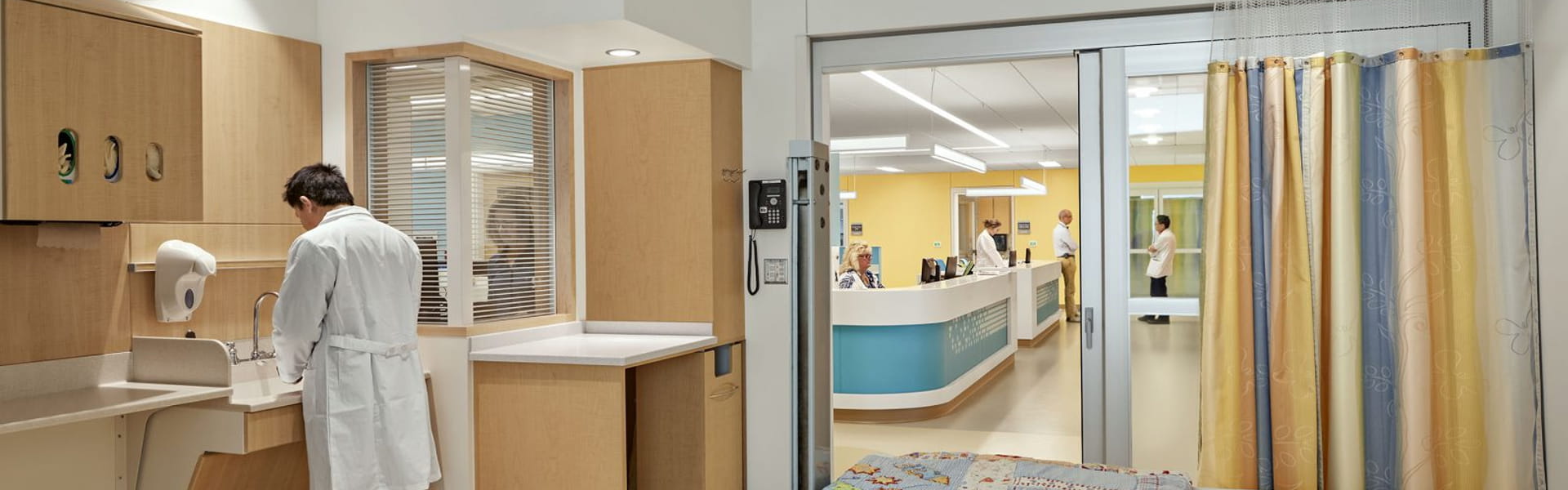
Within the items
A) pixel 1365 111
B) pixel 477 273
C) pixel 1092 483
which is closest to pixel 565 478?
pixel 477 273

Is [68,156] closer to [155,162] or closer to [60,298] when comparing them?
[155,162]

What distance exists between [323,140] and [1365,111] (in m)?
3.71

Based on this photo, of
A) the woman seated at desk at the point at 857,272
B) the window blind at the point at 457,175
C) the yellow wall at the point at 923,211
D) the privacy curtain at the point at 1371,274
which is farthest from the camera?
the yellow wall at the point at 923,211

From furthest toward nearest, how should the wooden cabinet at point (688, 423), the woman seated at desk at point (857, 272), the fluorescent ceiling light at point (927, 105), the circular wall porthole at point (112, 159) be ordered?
the fluorescent ceiling light at point (927, 105)
the woman seated at desk at point (857, 272)
the wooden cabinet at point (688, 423)
the circular wall porthole at point (112, 159)

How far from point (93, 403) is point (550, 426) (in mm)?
1399

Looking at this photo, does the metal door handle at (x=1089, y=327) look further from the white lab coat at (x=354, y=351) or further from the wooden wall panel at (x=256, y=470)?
the wooden wall panel at (x=256, y=470)

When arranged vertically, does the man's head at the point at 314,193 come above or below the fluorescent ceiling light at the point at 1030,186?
below

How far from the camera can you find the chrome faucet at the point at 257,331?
3562 mm

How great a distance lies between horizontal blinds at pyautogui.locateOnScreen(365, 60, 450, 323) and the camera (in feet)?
12.5

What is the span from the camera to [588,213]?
4.29 meters

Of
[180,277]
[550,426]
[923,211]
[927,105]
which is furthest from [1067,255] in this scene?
[180,277]

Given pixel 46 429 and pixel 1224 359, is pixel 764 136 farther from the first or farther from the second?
pixel 46 429

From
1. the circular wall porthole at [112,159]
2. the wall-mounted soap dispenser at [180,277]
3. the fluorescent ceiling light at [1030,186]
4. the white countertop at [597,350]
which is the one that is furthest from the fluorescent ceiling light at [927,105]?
the circular wall porthole at [112,159]

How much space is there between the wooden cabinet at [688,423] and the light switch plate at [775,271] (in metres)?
0.31
